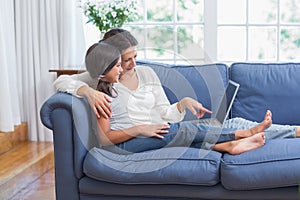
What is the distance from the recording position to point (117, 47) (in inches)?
113

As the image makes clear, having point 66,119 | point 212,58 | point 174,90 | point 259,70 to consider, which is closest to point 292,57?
point 212,58

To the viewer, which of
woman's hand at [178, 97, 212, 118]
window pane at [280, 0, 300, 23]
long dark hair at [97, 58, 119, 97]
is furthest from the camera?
window pane at [280, 0, 300, 23]

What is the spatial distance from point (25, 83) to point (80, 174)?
1891 mm

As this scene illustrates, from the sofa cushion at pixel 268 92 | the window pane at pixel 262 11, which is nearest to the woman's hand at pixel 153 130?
the sofa cushion at pixel 268 92

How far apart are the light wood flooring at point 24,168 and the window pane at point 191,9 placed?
1.48 m

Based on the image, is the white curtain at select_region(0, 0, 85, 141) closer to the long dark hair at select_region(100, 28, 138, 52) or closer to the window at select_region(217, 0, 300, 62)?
the window at select_region(217, 0, 300, 62)

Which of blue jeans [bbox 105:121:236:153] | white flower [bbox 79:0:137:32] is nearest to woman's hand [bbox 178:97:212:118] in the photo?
blue jeans [bbox 105:121:236:153]

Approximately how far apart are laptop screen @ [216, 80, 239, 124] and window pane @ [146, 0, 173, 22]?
4.64ft

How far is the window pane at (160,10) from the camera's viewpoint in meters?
4.47

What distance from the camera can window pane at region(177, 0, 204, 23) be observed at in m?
4.43

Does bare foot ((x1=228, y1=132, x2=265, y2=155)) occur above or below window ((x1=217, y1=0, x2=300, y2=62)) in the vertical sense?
below

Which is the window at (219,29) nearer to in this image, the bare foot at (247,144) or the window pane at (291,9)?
the window pane at (291,9)

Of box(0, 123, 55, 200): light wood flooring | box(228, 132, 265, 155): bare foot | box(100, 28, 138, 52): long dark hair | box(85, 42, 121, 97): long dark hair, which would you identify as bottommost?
box(0, 123, 55, 200): light wood flooring

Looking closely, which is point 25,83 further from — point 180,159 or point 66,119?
point 180,159
